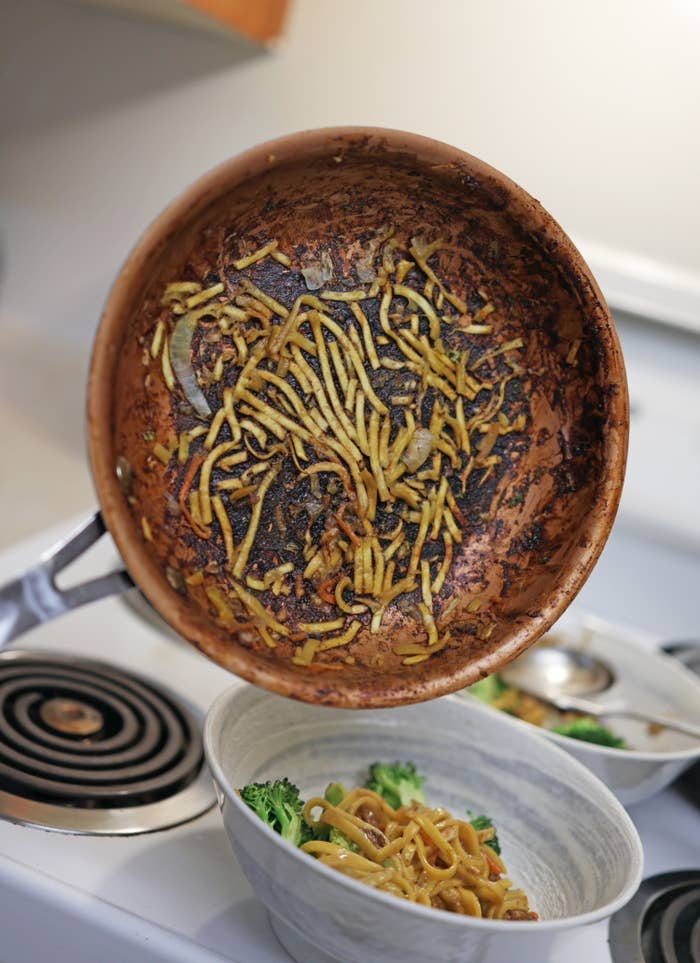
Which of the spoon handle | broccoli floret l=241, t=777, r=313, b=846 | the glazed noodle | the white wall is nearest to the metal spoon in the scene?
the spoon handle

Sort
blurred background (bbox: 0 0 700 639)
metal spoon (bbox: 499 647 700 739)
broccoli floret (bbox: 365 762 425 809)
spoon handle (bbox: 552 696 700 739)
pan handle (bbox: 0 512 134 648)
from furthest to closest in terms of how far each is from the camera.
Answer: blurred background (bbox: 0 0 700 639) < metal spoon (bbox: 499 647 700 739) < spoon handle (bbox: 552 696 700 739) < broccoli floret (bbox: 365 762 425 809) < pan handle (bbox: 0 512 134 648)

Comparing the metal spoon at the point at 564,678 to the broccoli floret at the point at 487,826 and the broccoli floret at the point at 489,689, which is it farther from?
the broccoli floret at the point at 487,826

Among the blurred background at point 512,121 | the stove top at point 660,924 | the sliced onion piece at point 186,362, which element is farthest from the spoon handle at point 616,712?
the blurred background at point 512,121

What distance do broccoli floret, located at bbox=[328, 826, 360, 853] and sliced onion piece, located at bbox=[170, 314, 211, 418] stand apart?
1.02 feet

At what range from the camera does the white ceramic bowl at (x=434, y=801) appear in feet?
1.85

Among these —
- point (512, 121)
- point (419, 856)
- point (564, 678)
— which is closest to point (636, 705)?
point (564, 678)

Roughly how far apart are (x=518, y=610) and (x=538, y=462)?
0.12 m

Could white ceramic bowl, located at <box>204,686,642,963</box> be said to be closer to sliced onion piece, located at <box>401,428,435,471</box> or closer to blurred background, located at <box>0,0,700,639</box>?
sliced onion piece, located at <box>401,428,435,471</box>

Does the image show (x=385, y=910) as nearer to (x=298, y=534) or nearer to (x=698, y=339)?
(x=298, y=534)

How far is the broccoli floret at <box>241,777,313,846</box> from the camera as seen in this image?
0.66 m

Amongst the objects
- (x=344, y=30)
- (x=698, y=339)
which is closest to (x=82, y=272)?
(x=344, y=30)

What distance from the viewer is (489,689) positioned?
1059mm

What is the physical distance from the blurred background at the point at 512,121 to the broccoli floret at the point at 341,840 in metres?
0.86

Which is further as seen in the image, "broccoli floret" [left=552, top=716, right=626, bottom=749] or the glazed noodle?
"broccoli floret" [left=552, top=716, right=626, bottom=749]
